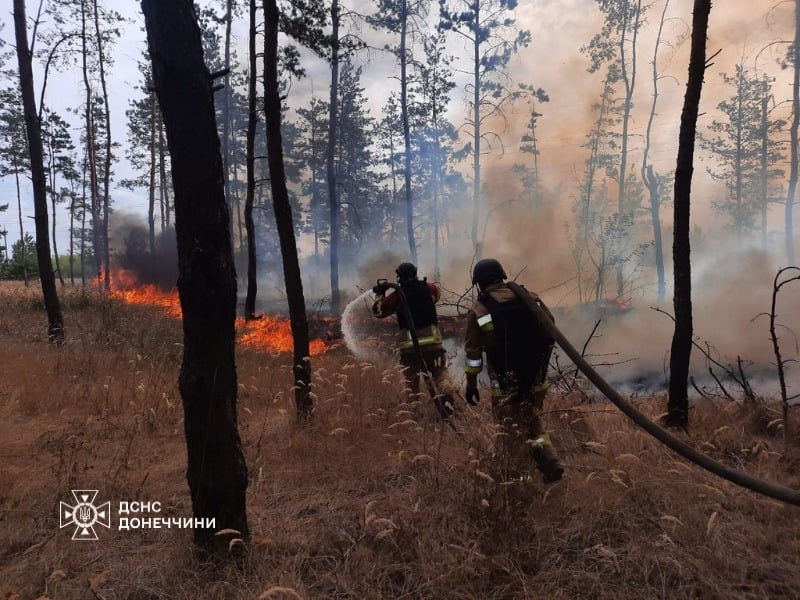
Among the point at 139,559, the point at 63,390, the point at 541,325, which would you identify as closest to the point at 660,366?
the point at 541,325

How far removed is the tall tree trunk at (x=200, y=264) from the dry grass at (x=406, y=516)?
46cm

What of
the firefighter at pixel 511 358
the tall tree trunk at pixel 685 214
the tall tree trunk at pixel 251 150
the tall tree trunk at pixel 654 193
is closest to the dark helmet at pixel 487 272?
the firefighter at pixel 511 358

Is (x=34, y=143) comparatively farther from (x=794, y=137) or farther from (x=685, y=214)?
(x=794, y=137)

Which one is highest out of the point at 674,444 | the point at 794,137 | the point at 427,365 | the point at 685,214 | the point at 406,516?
the point at 794,137

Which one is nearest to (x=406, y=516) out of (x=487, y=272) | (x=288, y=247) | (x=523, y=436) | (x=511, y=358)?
(x=523, y=436)

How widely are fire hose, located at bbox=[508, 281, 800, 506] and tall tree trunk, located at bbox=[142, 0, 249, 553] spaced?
92.7 inches

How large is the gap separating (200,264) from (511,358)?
270 centimetres

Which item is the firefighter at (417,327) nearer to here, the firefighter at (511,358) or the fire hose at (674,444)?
the firefighter at (511,358)

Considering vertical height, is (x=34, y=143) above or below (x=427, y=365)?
above

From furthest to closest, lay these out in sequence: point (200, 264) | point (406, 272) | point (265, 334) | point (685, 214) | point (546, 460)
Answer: point (265, 334)
point (406, 272)
point (685, 214)
point (546, 460)
point (200, 264)

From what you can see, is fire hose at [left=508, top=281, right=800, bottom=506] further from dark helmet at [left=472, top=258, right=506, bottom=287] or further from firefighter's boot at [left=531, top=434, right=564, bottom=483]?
firefighter's boot at [left=531, top=434, right=564, bottom=483]

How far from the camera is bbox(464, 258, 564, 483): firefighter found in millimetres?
3791

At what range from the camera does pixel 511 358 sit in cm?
391

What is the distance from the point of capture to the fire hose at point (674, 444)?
2.48 m
